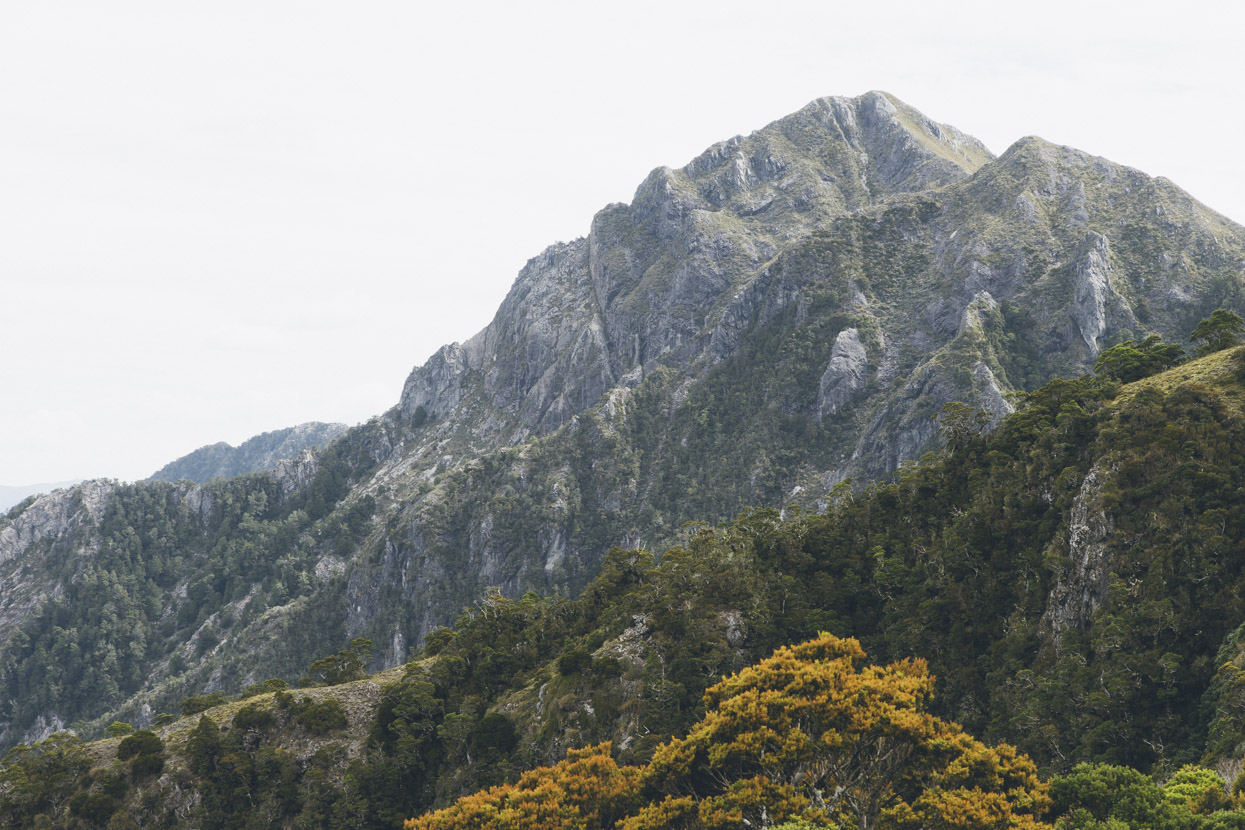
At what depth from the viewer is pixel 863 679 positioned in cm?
4688

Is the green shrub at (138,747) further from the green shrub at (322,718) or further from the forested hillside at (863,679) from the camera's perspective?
the green shrub at (322,718)

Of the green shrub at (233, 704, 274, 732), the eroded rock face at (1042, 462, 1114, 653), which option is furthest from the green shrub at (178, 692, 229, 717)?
the eroded rock face at (1042, 462, 1114, 653)

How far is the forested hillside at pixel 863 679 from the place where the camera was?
1729 inches

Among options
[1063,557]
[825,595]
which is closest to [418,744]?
[825,595]

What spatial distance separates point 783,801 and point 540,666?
60843 mm

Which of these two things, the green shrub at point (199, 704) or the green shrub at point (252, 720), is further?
the green shrub at point (199, 704)

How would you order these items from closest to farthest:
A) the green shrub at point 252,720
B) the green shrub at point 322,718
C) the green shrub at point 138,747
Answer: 1. the green shrub at point 138,747
2. the green shrub at point 252,720
3. the green shrub at point 322,718

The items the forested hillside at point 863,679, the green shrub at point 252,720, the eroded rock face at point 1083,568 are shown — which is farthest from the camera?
the green shrub at point 252,720

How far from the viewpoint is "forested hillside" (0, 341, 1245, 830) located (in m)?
43.9

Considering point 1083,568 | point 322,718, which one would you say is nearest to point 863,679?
point 1083,568

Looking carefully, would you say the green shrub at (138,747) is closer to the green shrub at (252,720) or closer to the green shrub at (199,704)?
the green shrub at (252,720)

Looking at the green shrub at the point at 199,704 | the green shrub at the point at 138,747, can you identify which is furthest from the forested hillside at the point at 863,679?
the green shrub at the point at 199,704

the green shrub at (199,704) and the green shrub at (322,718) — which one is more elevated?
the green shrub at (199,704)

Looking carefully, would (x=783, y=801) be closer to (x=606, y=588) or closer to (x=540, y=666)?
(x=540, y=666)
